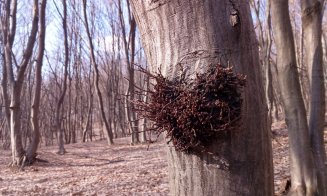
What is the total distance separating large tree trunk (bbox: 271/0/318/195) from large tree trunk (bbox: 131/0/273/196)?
280 centimetres

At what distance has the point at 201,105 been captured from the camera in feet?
4.64

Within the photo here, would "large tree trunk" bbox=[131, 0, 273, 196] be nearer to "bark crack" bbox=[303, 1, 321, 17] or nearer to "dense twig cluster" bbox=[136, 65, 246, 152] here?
"dense twig cluster" bbox=[136, 65, 246, 152]

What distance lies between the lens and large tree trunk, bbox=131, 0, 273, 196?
4.71 feet

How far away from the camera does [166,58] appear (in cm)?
153

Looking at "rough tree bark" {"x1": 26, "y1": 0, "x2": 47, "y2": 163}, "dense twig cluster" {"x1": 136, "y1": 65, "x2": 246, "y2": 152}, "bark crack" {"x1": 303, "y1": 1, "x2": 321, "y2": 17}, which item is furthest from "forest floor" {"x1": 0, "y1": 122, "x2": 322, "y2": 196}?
"dense twig cluster" {"x1": 136, "y1": 65, "x2": 246, "y2": 152}

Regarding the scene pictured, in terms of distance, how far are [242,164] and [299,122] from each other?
117 inches

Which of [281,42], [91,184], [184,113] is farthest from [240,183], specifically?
[91,184]

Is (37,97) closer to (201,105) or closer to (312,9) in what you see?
(312,9)

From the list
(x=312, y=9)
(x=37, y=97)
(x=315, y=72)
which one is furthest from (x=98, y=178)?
(x=312, y=9)

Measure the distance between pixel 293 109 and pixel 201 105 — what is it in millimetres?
3096

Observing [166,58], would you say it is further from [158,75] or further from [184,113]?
[184,113]

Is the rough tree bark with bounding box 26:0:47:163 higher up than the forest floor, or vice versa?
the rough tree bark with bounding box 26:0:47:163

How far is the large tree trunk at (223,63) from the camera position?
1437mm

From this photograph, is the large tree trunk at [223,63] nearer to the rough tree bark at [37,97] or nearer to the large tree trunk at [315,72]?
the large tree trunk at [315,72]
